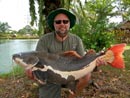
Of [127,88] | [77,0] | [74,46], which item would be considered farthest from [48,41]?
[77,0]

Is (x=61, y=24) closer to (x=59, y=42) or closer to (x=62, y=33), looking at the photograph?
(x=62, y=33)

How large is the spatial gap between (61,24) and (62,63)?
0.64 m

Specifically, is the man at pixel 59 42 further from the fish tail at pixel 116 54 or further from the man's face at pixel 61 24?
the fish tail at pixel 116 54

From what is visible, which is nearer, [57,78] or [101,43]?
[57,78]

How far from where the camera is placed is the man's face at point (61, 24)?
449 cm

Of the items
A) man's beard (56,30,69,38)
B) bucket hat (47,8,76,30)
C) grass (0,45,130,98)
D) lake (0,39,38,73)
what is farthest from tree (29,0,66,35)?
lake (0,39,38,73)

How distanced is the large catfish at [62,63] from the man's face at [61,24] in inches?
16.2

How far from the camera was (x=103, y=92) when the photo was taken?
664cm

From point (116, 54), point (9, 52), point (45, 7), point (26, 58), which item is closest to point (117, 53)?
point (116, 54)

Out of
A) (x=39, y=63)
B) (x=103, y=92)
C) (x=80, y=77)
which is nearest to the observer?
(x=39, y=63)

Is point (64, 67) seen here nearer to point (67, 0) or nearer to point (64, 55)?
point (64, 55)

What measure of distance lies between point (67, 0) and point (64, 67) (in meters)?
3.70

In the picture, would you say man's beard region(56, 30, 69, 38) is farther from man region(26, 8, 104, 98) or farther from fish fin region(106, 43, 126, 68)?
fish fin region(106, 43, 126, 68)

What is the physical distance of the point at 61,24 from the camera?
177 inches
